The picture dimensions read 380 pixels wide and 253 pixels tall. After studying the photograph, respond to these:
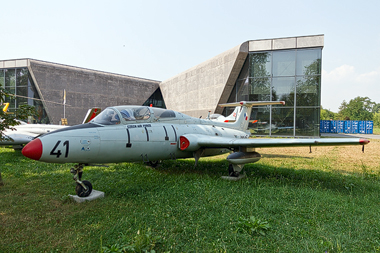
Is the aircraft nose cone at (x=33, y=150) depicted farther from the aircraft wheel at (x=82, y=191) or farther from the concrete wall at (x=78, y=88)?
the concrete wall at (x=78, y=88)


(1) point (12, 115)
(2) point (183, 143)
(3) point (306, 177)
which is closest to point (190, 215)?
(2) point (183, 143)

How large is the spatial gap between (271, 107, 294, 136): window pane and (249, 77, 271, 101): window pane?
1642 mm

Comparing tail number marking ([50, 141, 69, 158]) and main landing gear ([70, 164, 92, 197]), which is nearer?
tail number marking ([50, 141, 69, 158])

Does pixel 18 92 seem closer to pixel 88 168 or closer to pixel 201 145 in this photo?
pixel 88 168

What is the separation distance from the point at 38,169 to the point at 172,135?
5259mm

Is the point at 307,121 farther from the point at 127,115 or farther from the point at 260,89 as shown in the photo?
the point at 127,115

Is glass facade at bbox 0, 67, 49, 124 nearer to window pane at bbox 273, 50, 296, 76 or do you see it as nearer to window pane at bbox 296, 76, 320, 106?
window pane at bbox 273, 50, 296, 76

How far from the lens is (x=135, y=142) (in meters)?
5.77

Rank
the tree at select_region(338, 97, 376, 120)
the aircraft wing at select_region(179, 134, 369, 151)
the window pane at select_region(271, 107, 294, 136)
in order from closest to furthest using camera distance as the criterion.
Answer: the aircraft wing at select_region(179, 134, 369, 151)
the window pane at select_region(271, 107, 294, 136)
the tree at select_region(338, 97, 376, 120)

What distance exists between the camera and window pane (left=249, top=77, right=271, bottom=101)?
21.8 m

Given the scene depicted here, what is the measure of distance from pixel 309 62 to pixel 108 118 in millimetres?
20963

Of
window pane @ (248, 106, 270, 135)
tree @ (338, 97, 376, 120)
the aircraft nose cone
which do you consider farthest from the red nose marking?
tree @ (338, 97, 376, 120)

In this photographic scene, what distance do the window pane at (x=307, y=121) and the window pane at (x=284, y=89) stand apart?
1.35 metres

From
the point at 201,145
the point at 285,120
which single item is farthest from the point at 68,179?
the point at 285,120
